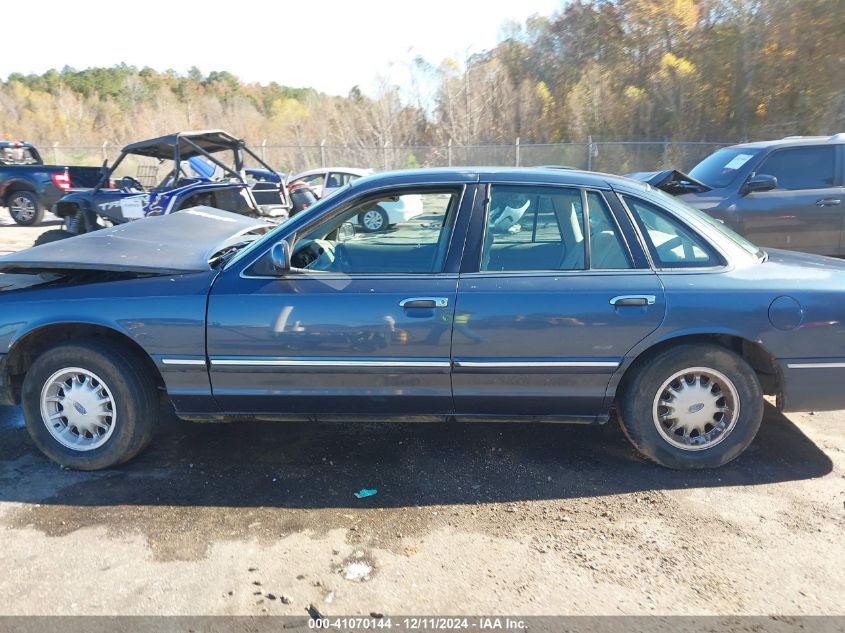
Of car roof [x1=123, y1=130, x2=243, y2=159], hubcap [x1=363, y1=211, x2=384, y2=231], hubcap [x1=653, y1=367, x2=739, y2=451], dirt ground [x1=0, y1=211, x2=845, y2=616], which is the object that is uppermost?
car roof [x1=123, y1=130, x2=243, y2=159]

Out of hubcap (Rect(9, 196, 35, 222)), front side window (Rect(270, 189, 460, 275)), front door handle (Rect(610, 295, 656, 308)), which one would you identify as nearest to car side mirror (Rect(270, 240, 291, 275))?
front side window (Rect(270, 189, 460, 275))

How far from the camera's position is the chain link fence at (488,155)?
20.4 m

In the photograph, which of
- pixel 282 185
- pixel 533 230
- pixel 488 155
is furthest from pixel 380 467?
pixel 488 155

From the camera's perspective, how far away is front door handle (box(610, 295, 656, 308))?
3.43m

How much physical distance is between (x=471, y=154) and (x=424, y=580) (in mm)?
21275

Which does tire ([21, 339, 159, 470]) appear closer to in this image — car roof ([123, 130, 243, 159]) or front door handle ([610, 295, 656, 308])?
front door handle ([610, 295, 656, 308])

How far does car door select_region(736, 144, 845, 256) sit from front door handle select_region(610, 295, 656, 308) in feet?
13.8

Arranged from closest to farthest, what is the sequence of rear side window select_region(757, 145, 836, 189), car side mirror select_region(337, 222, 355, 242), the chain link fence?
car side mirror select_region(337, 222, 355, 242), rear side window select_region(757, 145, 836, 189), the chain link fence

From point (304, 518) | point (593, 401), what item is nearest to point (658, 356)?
point (593, 401)

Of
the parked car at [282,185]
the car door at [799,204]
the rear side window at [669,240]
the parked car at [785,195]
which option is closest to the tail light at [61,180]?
the parked car at [282,185]

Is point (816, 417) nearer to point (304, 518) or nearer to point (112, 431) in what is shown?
point (304, 518)

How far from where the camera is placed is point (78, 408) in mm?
3676

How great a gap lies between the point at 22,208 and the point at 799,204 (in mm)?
15507

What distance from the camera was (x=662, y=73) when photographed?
25.9m
